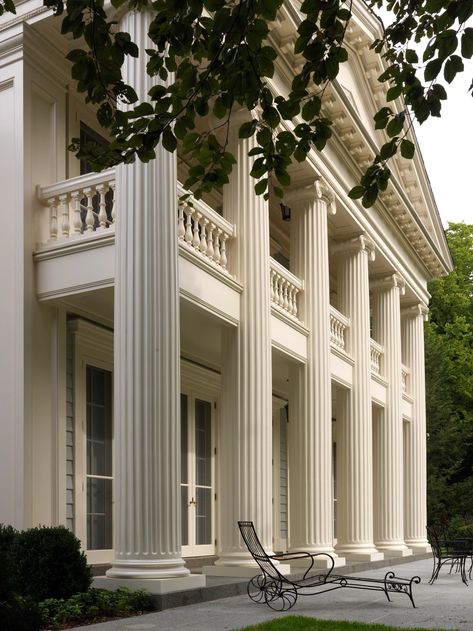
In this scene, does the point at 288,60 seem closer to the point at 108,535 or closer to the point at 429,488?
the point at 108,535

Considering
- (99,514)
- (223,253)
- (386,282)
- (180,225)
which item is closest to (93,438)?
(99,514)

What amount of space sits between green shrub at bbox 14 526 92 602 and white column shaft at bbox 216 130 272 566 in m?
3.88

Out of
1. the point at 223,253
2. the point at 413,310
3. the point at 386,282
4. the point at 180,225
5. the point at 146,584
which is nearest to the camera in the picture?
the point at 146,584

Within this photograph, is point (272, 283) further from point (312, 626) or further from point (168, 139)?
point (168, 139)

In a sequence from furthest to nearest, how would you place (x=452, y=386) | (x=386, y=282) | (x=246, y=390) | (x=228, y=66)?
1. (x=452, y=386)
2. (x=386, y=282)
3. (x=246, y=390)
4. (x=228, y=66)

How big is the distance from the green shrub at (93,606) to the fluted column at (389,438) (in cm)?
1403

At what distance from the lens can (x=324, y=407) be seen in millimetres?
18156

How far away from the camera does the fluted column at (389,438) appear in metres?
24.3

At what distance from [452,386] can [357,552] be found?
27089 mm

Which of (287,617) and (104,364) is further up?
(104,364)

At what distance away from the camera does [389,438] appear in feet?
81.1

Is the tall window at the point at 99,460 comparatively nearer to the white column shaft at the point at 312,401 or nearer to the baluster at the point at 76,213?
the baluster at the point at 76,213

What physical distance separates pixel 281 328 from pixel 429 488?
88.2 feet

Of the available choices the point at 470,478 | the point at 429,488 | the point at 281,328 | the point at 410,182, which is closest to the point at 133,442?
the point at 281,328
